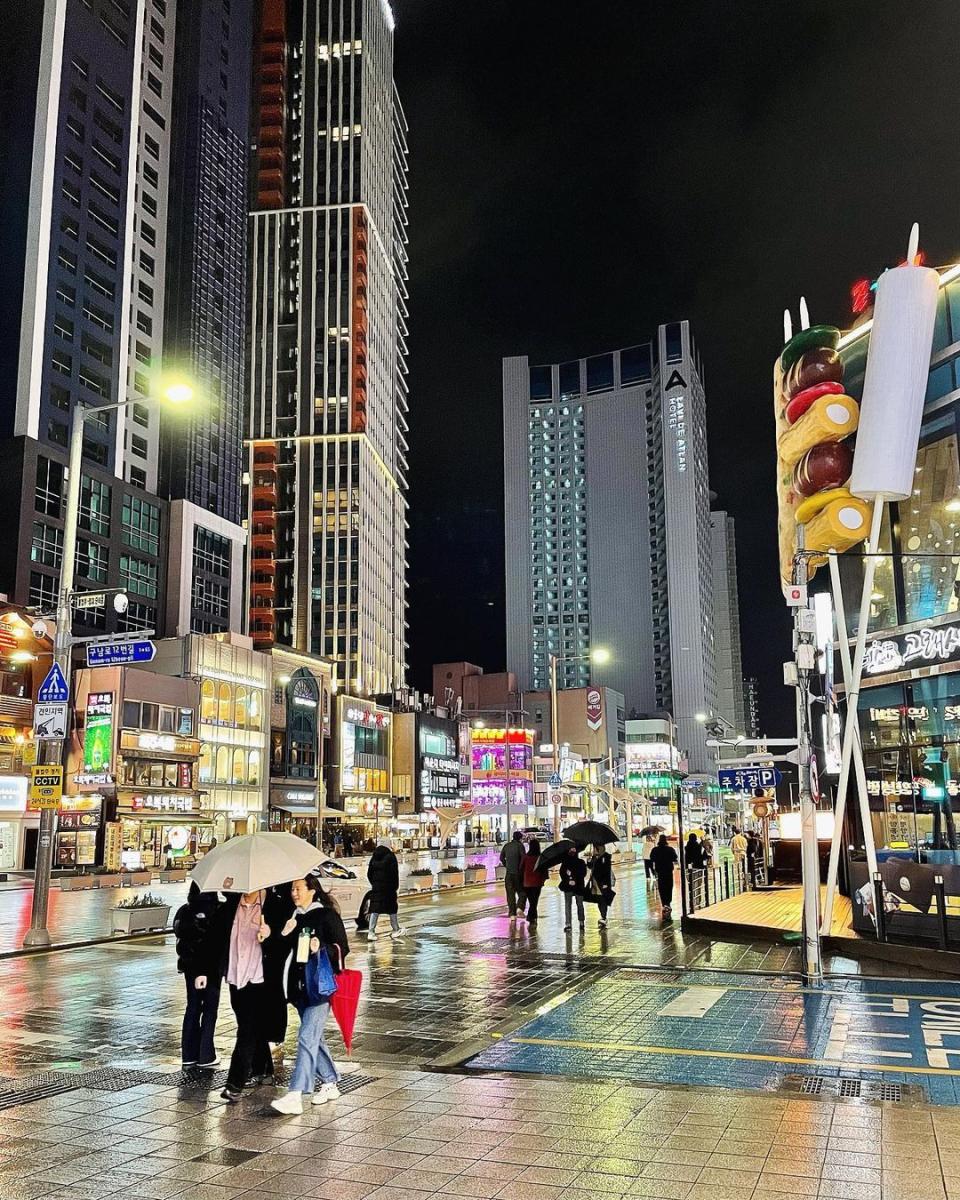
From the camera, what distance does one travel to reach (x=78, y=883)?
39.4 m

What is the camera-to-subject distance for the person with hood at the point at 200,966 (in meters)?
8.97

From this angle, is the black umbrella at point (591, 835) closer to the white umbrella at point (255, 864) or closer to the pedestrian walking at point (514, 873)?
the pedestrian walking at point (514, 873)

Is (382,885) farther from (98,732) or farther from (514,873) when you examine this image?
(98,732)

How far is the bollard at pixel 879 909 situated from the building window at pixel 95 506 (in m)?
68.9

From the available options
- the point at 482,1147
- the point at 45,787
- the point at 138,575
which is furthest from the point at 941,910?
the point at 138,575

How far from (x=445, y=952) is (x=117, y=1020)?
6.93 metres

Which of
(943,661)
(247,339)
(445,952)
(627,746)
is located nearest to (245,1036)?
(445,952)

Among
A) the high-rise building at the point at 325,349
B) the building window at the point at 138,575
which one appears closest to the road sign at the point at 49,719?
the building window at the point at 138,575

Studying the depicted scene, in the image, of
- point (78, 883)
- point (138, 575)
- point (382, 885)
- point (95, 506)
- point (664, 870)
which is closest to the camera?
point (382, 885)

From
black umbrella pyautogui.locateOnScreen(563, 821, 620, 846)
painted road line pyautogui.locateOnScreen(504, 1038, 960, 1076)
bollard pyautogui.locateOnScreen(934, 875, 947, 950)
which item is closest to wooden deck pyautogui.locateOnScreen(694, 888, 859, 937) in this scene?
bollard pyautogui.locateOnScreen(934, 875, 947, 950)

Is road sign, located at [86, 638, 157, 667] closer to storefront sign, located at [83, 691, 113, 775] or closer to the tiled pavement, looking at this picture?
the tiled pavement

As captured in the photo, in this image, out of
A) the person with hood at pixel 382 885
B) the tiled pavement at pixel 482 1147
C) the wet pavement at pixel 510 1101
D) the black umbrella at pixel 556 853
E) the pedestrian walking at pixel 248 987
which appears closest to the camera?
the tiled pavement at pixel 482 1147

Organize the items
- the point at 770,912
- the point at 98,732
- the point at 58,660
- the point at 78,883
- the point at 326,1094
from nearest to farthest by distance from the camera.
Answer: the point at 326,1094, the point at 58,660, the point at 770,912, the point at 78,883, the point at 98,732

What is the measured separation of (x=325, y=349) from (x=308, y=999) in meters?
117
